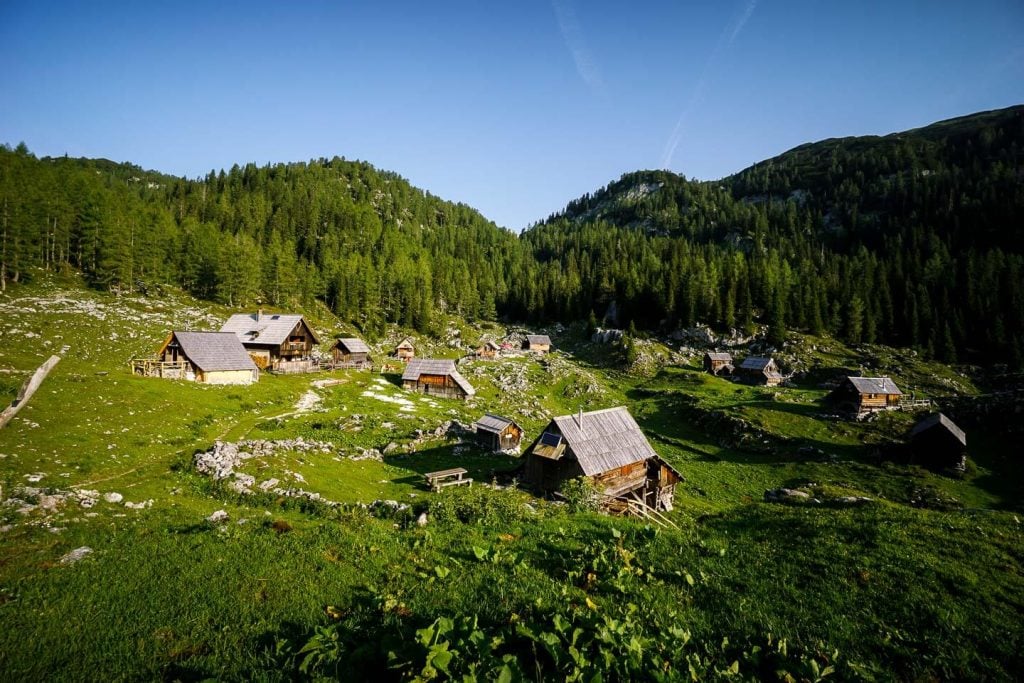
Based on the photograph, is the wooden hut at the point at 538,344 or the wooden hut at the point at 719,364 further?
the wooden hut at the point at 538,344

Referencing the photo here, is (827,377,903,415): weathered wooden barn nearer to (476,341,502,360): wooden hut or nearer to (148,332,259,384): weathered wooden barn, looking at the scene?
(476,341,502,360): wooden hut

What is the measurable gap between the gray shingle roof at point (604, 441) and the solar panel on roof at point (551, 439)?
2.03 ft

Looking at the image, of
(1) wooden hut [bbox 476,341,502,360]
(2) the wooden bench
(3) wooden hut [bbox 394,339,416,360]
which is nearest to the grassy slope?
(2) the wooden bench

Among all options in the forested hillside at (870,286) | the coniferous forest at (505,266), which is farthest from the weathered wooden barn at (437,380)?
the forested hillside at (870,286)

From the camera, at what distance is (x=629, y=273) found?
5605 inches

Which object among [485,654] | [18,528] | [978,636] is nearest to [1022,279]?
[978,636]

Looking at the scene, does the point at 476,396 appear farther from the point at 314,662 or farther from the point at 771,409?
the point at 314,662

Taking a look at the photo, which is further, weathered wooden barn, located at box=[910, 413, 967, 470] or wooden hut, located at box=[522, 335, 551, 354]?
wooden hut, located at box=[522, 335, 551, 354]

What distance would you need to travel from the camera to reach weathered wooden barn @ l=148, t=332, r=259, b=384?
1987 inches

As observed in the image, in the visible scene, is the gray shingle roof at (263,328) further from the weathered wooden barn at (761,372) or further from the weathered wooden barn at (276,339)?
the weathered wooden barn at (761,372)

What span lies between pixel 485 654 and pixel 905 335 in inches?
5689

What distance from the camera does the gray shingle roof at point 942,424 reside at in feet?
148

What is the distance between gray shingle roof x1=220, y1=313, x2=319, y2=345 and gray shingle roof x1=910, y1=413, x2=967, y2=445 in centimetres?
9052

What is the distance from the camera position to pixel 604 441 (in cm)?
3195
